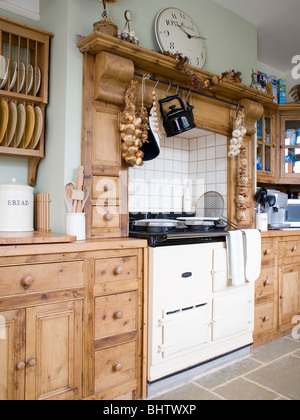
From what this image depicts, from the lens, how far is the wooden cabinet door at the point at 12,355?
4.66 ft

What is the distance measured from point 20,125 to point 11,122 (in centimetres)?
5

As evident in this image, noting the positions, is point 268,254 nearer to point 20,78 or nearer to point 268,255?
point 268,255

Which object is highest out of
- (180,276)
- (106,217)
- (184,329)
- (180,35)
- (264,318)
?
(180,35)

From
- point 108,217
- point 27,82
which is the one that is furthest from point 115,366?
point 27,82

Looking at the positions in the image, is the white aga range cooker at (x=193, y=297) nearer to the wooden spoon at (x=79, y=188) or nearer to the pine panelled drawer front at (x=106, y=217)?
the pine panelled drawer front at (x=106, y=217)

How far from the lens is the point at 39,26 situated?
219cm

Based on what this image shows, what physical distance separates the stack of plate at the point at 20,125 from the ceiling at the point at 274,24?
5.92 feet

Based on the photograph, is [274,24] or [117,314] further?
[274,24]

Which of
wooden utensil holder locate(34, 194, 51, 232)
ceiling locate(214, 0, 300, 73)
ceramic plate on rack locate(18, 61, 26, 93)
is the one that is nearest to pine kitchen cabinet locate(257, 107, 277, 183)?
ceiling locate(214, 0, 300, 73)

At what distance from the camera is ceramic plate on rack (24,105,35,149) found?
203cm

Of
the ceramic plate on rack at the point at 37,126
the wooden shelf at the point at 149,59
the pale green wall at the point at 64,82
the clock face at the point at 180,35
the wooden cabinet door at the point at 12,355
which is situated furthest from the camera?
the clock face at the point at 180,35

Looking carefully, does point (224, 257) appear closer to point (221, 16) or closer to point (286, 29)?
point (221, 16)

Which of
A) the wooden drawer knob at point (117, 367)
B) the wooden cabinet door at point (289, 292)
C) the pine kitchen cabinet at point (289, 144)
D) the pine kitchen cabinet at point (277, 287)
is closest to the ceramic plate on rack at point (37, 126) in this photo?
the wooden drawer knob at point (117, 367)

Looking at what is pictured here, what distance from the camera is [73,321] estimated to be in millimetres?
1621
